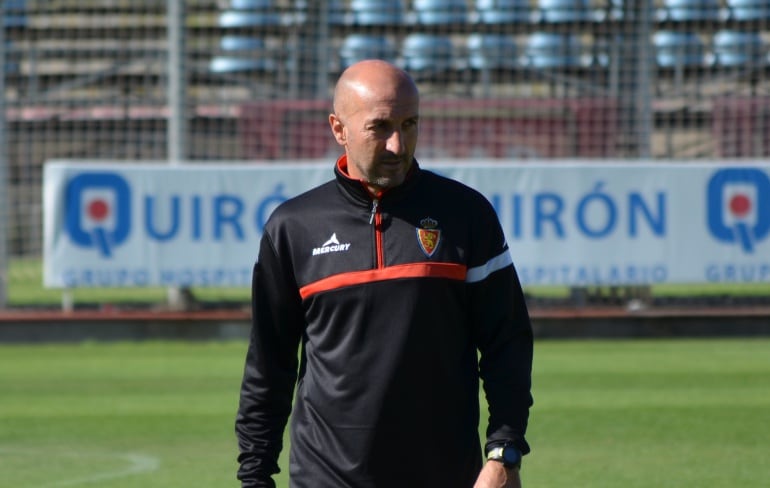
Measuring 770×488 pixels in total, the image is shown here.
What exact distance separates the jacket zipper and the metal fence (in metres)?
11.3

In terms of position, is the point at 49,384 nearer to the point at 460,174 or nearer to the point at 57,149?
the point at 460,174

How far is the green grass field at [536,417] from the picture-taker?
7.00m

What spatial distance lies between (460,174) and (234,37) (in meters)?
4.60

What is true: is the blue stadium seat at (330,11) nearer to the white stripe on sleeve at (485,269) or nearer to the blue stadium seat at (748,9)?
the blue stadium seat at (748,9)

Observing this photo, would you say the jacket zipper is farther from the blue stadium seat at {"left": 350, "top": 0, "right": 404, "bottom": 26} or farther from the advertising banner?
the blue stadium seat at {"left": 350, "top": 0, "right": 404, "bottom": 26}

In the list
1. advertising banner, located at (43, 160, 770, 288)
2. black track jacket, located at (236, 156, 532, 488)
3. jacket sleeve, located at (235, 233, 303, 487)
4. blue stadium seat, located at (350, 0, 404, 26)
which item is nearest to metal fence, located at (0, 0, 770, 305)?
blue stadium seat, located at (350, 0, 404, 26)

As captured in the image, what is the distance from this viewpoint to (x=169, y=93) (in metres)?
14.6

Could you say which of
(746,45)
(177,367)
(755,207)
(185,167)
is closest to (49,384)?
(177,367)

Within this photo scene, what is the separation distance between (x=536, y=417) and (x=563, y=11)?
30.7 feet

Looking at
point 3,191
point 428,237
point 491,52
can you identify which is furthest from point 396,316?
point 491,52

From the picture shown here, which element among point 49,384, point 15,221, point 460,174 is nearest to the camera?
point 49,384

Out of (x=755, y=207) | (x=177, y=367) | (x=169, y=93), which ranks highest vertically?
(x=169, y=93)

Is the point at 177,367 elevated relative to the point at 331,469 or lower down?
lower down

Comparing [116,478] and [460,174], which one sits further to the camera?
[460,174]
